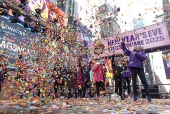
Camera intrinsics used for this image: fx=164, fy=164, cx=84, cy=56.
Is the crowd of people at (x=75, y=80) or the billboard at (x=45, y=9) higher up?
the billboard at (x=45, y=9)

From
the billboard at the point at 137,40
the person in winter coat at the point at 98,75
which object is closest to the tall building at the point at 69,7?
the billboard at the point at 137,40

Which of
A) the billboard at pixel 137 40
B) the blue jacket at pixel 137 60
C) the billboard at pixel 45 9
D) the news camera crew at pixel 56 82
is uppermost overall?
the billboard at pixel 45 9

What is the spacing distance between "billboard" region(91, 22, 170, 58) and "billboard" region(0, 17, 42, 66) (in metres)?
5.34

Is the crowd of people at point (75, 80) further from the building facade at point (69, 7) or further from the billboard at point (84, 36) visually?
the building facade at point (69, 7)

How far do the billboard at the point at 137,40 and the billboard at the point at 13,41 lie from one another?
17.5 feet

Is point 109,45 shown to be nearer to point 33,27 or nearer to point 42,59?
point 42,59

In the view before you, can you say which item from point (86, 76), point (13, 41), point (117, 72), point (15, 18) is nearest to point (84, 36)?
point (13, 41)

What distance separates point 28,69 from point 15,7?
397cm

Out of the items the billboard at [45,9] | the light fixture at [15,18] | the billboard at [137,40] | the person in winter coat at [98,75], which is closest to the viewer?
the person in winter coat at [98,75]

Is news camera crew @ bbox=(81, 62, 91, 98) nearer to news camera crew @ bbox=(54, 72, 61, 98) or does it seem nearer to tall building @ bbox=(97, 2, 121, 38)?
news camera crew @ bbox=(54, 72, 61, 98)

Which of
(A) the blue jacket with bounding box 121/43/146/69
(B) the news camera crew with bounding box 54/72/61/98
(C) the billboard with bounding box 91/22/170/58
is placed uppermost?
(C) the billboard with bounding box 91/22/170/58

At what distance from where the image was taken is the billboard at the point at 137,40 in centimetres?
775

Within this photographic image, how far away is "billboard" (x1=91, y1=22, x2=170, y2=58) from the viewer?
7.75 m

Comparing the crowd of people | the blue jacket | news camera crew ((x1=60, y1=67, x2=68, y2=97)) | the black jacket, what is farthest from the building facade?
the blue jacket
